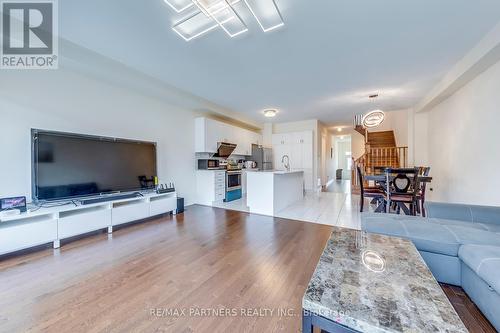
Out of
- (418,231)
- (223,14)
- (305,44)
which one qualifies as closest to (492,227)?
(418,231)

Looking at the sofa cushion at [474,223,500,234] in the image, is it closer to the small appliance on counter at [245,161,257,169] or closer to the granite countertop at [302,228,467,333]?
the granite countertop at [302,228,467,333]

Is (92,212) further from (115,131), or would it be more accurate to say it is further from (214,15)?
(214,15)

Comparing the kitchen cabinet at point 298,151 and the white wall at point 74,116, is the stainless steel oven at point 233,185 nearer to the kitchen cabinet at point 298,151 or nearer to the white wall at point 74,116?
the white wall at point 74,116

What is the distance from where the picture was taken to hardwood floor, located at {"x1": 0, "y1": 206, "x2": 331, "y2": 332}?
4.40 feet

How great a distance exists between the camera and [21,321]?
1342 mm

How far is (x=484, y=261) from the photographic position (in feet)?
4.30

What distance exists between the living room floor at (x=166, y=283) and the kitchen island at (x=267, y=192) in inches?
44.5

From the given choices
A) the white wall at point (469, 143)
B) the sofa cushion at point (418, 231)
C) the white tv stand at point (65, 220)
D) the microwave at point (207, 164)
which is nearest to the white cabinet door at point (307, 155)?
the white wall at point (469, 143)

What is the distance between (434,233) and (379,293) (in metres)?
1.22

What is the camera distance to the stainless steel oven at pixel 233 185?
17.9 ft

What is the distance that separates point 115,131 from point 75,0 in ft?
6.90

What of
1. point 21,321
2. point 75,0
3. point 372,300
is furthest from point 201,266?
point 75,0

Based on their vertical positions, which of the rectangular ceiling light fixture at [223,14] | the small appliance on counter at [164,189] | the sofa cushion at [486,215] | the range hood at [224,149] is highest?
the rectangular ceiling light fixture at [223,14]

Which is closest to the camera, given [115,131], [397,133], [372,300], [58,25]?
[372,300]
